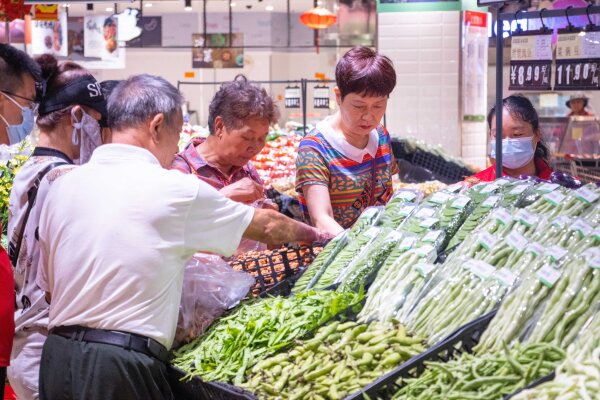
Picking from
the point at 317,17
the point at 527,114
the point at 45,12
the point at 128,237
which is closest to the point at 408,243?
the point at 128,237

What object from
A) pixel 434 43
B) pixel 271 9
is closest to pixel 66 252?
pixel 434 43

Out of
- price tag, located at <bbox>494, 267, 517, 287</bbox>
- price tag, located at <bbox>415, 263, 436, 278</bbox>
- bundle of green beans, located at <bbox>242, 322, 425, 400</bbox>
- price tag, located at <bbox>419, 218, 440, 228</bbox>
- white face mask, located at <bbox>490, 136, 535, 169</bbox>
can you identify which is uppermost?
white face mask, located at <bbox>490, 136, 535, 169</bbox>

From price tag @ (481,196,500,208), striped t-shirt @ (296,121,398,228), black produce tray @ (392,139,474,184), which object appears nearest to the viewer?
price tag @ (481,196,500,208)

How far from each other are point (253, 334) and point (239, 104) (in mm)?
1258

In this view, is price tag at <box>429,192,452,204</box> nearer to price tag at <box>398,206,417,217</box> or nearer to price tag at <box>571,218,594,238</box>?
price tag at <box>398,206,417,217</box>

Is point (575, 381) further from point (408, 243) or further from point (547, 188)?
point (547, 188)

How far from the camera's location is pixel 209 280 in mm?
3066

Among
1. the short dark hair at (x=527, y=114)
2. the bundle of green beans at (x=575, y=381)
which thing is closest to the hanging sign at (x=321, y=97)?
the short dark hair at (x=527, y=114)

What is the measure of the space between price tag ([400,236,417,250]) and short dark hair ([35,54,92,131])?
1.39 m

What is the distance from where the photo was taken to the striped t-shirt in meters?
3.82

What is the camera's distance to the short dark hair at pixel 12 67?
11.8 feet

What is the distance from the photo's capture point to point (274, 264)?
3332 mm

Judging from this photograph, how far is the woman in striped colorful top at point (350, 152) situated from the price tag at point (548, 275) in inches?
49.3

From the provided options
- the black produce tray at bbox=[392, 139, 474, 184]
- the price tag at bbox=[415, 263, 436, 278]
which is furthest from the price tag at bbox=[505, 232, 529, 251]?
the black produce tray at bbox=[392, 139, 474, 184]
